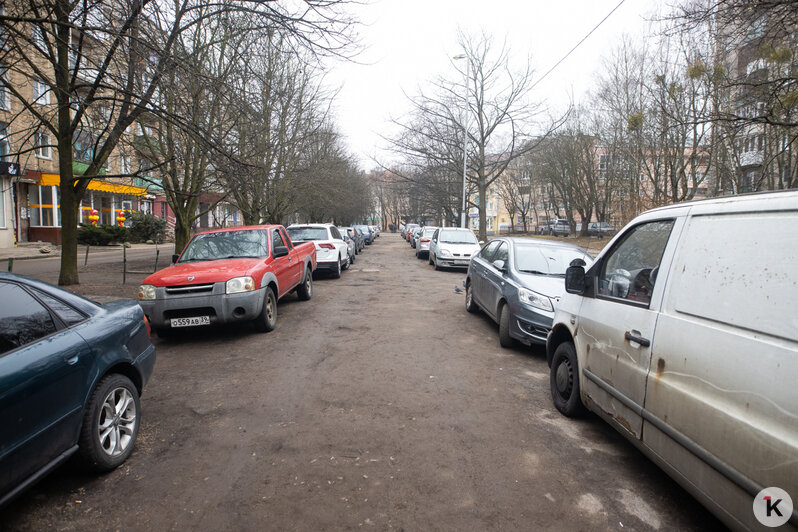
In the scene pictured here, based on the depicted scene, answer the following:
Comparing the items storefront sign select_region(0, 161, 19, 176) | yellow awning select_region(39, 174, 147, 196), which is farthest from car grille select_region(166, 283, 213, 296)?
storefront sign select_region(0, 161, 19, 176)

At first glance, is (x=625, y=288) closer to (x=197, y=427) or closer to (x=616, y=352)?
(x=616, y=352)

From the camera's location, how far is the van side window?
9.95ft

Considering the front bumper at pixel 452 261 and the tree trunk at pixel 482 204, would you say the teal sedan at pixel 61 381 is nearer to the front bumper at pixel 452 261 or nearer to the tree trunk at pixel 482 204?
the front bumper at pixel 452 261

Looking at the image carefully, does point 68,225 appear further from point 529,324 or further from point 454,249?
point 454,249

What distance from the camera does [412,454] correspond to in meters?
3.37

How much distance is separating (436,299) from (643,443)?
782 cm

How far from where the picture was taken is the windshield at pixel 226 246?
7.55 metres

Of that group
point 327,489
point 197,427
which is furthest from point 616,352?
point 197,427

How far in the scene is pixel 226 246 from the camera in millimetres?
7801

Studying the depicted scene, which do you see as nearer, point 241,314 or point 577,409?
point 577,409

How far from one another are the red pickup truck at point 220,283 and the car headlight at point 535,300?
12.3ft

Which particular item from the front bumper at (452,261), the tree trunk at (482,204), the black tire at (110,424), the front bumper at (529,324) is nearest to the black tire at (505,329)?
the front bumper at (529,324)

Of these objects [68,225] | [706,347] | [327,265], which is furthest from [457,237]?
[706,347]

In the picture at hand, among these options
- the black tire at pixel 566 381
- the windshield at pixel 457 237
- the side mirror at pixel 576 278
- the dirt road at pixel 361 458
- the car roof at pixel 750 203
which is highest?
the car roof at pixel 750 203
